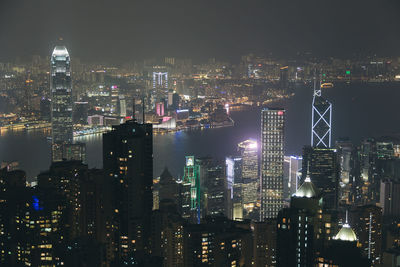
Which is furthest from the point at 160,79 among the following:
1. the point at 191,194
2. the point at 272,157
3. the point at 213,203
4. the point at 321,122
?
the point at 191,194

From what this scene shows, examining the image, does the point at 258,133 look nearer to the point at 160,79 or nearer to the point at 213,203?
the point at 213,203

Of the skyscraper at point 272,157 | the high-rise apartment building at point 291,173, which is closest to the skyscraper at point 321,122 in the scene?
the skyscraper at point 272,157

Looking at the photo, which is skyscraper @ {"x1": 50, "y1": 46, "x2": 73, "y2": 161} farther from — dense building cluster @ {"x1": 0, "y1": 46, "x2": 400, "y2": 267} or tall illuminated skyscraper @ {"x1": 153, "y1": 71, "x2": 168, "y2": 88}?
tall illuminated skyscraper @ {"x1": 153, "y1": 71, "x2": 168, "y2": 88}

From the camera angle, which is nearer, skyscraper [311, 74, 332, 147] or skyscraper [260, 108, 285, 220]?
skyscraper [260, 108, 285, 220]

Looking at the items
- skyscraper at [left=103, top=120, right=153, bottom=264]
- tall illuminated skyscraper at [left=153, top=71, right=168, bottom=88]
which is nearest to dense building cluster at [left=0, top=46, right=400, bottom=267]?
skyscraper at [left=103, top=120, right=153, bottom=264]

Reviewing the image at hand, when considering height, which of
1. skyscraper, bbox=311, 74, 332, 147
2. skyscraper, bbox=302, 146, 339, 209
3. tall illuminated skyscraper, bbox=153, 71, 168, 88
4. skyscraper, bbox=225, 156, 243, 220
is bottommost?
skyscraper, bbox=225, 156, 243, 220

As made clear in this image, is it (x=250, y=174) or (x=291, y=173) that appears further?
(x=250, y=174)

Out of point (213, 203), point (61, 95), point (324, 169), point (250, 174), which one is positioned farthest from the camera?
point (61, 95)
